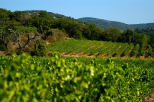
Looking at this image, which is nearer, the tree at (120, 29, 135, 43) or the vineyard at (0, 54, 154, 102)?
the vineyard at (0, 54, 154, 102)

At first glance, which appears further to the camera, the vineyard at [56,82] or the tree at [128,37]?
the tree at [128,37]

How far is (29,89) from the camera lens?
448cm

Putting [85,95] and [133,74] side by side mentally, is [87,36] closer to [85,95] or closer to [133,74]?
[133,74]

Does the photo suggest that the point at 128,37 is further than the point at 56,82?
Yes

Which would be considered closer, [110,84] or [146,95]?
[110,84]

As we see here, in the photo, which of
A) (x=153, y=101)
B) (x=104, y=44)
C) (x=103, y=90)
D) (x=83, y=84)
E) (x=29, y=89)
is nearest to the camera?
(x=29, y=89)

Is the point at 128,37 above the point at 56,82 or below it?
below

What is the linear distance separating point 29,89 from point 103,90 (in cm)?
314

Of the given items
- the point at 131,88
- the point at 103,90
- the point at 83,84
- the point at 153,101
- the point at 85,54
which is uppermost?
the point at 83,84

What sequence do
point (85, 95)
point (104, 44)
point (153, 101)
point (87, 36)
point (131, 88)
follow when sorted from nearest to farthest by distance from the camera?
point (85, 95) → point (131, 88) → point (153, 101) → point (104, 44) → point (87, 36)

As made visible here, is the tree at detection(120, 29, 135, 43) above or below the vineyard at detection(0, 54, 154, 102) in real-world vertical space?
below

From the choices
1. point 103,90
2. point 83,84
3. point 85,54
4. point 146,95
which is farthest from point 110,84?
point 85,54

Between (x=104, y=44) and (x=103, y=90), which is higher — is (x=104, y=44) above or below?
below

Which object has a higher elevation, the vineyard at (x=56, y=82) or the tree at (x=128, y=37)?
the vineyard at (x=56, y=82)
